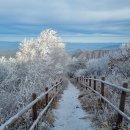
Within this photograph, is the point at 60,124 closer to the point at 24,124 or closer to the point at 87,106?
the point at 24,124

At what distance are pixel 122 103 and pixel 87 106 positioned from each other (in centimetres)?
568

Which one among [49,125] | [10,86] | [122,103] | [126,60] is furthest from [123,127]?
[126,60]

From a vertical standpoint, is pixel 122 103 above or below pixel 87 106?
above

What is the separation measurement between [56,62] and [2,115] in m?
59.6

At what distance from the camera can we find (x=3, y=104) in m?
12.2

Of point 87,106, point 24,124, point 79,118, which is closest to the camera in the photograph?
point 24,124

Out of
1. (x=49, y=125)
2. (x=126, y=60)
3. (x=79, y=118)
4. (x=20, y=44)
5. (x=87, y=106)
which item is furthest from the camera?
(x=20, y=44)

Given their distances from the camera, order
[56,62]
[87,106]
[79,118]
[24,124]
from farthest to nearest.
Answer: [56,62], [87,106], [79,118], [24,124]

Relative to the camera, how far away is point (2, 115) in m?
10.8

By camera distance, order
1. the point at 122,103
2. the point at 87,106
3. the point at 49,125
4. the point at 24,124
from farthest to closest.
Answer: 1. the point at 87,106
2. the point at 49,125
3. the point at 24,124
4. the point at 122,103

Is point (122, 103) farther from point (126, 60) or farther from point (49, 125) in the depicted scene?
point (126, 60)

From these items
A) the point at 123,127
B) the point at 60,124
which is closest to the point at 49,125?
the point at 60,124

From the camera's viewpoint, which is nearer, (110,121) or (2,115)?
(110,121)

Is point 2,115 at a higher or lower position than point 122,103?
lower
